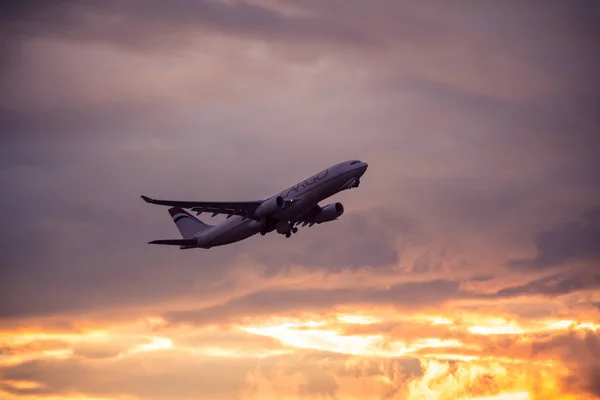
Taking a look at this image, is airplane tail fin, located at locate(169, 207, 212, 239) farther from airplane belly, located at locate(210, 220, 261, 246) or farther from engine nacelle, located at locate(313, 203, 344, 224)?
engine nacelle, located at locate(313, 203, 344, 224)

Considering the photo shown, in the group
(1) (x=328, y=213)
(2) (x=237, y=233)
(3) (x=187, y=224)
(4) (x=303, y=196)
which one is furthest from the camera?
(3) (x=187, y=224)

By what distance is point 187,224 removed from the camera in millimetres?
147000

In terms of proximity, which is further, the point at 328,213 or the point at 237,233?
the point at 328,213

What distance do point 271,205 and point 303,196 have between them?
14.5 ft

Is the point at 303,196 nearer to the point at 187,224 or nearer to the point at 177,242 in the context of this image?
the point at 177,242

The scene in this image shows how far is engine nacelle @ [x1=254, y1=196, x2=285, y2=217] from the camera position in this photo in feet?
390

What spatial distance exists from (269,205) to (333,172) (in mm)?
9539

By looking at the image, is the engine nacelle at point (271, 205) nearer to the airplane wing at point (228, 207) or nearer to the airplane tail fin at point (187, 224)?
the airplane wing at point (228, 207)

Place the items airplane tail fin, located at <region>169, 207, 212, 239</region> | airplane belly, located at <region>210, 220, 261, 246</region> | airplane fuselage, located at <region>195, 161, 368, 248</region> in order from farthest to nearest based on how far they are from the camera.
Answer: airplane tail fin, located at <region>169, 207, 212, 239</region> → airplane belly, located at <region>210, 220, 261, 246</region> → airplane fuselage, located at <region>195, 161, 368, 248</region>

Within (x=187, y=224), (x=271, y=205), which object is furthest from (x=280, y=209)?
(x=187, y=224)

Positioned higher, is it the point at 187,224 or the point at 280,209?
the point at 187,224

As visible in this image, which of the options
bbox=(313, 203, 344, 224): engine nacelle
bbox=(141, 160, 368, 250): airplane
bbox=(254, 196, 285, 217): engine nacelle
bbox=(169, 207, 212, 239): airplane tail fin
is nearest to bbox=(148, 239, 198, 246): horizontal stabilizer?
bbox=(141, 160, 368, 250): airplane

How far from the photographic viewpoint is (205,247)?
132 metres

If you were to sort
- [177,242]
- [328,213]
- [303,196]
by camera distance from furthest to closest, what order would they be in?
1. [328,213]
2. [177,242]
3. [303,196]
